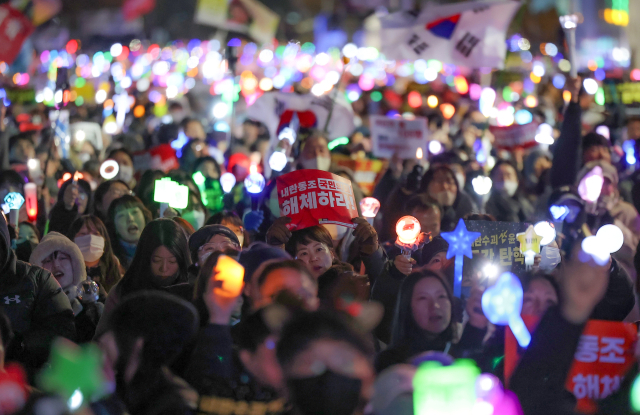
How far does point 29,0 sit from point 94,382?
715 centimetres

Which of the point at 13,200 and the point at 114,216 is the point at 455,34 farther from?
the point at 13,200

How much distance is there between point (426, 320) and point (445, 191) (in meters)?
→ 2.80

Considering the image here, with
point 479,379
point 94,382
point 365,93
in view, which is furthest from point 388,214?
point 365,93

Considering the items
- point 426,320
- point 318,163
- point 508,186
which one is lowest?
point 426,320

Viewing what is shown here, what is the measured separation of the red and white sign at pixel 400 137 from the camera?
7.91 meters

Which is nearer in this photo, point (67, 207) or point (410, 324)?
point (410, 324)

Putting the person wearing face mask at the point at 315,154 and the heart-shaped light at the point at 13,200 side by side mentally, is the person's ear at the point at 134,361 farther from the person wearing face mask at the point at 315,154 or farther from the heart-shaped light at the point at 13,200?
the person wearing face mask at the point at 315,154

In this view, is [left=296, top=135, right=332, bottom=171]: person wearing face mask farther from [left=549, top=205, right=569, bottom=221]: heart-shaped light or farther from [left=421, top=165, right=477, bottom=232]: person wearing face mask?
[left=549, top=205, right=569, bottom=221]: heart-shaped light

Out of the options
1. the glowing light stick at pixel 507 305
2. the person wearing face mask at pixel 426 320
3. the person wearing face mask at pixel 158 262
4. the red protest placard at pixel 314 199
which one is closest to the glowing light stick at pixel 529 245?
the glowing light stick at pixel 507 305

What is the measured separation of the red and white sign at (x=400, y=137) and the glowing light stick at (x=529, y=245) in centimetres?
400

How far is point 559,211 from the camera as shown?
5.27 m

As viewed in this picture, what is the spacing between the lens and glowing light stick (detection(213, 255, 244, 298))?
3.11 m

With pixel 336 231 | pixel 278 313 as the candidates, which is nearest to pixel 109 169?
pixel 336 231

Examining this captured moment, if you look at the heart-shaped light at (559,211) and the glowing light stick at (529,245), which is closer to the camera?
the glowing light stick at (529,245)
